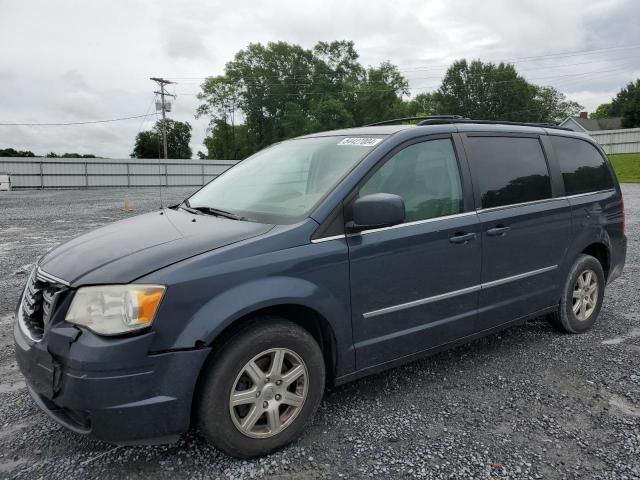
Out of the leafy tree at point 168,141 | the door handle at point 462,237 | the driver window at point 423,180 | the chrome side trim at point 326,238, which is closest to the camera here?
the chrome side trim at point 326,238

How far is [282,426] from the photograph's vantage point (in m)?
2.65

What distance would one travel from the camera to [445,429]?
290 centimetres

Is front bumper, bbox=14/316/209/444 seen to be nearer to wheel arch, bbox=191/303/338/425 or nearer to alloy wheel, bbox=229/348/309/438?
wheel arch, bbox=191/303/338/425

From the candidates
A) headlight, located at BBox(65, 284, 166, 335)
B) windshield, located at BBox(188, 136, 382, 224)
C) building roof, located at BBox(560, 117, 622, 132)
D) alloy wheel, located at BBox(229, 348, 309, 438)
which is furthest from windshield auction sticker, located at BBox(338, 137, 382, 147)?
building roof, located at BBox(560, 117, 622, 132)

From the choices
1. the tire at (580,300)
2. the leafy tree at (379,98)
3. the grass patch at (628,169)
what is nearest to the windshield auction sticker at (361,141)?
the tire at (580,300)

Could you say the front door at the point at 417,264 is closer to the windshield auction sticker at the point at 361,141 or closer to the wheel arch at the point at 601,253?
the windshield auction sticker at the point at 361,141

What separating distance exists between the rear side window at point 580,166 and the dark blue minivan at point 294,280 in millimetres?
154

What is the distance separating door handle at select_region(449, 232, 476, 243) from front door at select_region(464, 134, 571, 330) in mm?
128

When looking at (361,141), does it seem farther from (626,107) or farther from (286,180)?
(626,107)

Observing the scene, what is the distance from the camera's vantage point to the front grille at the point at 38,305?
2468 mm

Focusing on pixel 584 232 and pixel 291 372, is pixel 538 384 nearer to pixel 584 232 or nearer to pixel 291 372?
pixel 584 232

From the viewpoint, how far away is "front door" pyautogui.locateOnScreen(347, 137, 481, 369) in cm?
294

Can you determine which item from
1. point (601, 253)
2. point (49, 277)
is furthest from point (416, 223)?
point (601, 253)

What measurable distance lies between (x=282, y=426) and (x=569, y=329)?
301 centimetres
